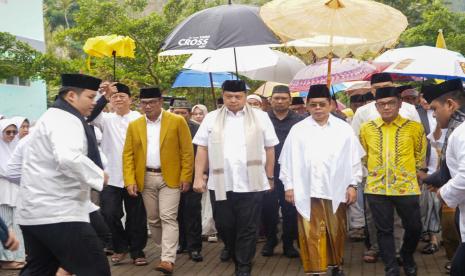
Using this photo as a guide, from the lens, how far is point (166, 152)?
8859mm

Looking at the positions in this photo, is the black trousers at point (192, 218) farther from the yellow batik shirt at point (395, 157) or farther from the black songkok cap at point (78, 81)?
the black songkok cap at point (78, 81)

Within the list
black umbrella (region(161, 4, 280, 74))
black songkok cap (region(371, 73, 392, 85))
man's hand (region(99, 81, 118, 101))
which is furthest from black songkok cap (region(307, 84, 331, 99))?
man's hand (region(99, 81, 118, 101))

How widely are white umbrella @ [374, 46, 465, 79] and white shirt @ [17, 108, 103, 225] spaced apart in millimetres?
4418

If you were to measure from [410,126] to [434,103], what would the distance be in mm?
1922

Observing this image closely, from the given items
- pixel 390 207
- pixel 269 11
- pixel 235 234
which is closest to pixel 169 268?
pixel 235 234

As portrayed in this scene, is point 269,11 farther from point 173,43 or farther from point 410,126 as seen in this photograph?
point 410,126

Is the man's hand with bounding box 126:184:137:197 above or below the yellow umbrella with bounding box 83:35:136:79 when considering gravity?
below

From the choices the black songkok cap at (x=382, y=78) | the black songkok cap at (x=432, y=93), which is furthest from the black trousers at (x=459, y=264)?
the black songkok cap at (x=382, y=78)

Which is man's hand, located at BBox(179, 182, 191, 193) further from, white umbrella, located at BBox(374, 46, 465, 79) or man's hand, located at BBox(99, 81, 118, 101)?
white umbrella, located at BBox(374, 46, 465, 79)

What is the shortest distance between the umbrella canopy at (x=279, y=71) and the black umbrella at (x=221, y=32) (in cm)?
181

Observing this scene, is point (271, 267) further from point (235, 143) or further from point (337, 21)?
point (337, 21)

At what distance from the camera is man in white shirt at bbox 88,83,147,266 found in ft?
30.4

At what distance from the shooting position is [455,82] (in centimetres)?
605

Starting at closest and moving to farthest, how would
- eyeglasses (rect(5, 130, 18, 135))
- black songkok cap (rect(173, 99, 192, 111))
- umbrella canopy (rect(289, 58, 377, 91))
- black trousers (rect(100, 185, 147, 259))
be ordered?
black trousers (rect(100, 185, 147, 259)) < eyeglasses (rect(5, 130, 18, 135)) < umbrella canopy (rect(289, 58, 377, 91)) < black songkok cap (rect(173, 99, 192, 111))
